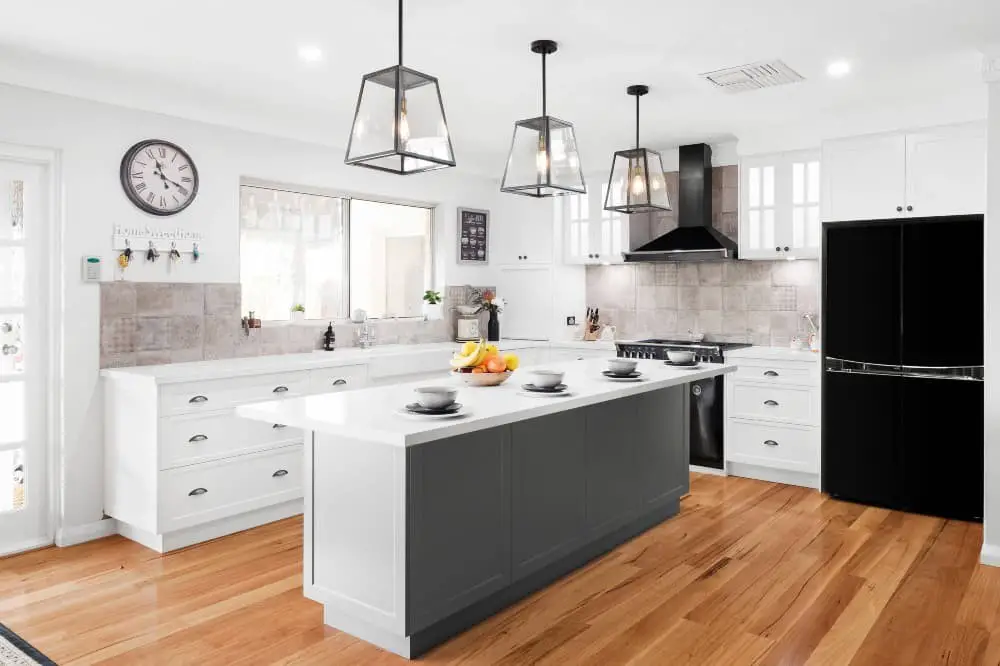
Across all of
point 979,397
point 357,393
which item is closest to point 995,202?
point 979,397

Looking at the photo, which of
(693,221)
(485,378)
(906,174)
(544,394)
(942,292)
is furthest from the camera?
(693,221)

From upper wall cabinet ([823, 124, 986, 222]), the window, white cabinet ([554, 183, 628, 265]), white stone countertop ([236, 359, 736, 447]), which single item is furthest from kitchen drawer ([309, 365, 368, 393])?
upper wall cabinet ([823, 124, 986, 222])

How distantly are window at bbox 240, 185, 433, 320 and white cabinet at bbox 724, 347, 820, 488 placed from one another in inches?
103

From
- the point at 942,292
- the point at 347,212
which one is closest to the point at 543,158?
the point at 942,292

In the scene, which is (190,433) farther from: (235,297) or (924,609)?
(924,609)

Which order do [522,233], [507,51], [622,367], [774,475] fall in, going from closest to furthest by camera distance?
[507,51], [622,367], [774,475], [522,233]

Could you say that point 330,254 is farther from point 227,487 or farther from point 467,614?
point 467,614

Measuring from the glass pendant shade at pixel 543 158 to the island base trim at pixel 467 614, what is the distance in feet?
5.53

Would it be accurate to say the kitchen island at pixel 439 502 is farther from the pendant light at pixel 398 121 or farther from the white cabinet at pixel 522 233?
the white cabinet at pixel 522 233

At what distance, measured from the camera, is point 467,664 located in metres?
2.64

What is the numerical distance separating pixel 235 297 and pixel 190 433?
1.10 metres

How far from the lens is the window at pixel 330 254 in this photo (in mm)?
5062

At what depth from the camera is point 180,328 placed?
4434mm

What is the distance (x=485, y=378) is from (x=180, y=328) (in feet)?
6.85
